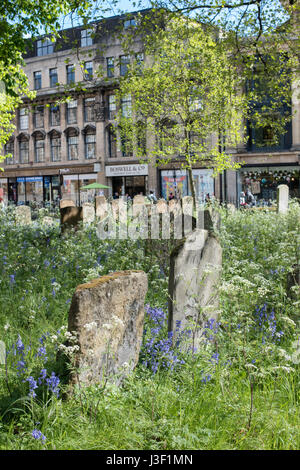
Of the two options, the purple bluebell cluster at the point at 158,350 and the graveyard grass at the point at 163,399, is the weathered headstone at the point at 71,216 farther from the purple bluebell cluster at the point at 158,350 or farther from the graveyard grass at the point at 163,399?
the purple bluebell cluster at the point at 158,350

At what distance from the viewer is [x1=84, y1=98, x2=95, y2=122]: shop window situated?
139ft

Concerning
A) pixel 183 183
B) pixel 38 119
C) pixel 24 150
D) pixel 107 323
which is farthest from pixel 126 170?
pixel 107 323

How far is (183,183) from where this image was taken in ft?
123

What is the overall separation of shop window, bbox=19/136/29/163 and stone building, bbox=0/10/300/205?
0.05 m

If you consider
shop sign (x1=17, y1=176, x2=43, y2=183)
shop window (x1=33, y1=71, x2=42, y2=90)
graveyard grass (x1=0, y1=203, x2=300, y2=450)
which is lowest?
graveyard grass (x1=0, y1=203, x2=300, y2=450)

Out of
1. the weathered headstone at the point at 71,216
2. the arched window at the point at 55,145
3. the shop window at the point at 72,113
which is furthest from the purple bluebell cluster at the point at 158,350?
the arched window at the point at 55,145

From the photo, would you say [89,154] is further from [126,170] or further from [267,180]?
[267,180]

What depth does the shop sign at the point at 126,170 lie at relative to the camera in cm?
3895

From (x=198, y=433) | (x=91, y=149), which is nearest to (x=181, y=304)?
(x=198, y=433)

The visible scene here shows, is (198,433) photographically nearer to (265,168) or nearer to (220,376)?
(220,376)

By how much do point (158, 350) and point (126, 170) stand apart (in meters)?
36.7

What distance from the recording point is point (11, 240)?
873 cm

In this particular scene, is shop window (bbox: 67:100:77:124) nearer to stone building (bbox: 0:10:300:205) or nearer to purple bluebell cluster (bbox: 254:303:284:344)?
stone building (bbox: 0:10:300:205)

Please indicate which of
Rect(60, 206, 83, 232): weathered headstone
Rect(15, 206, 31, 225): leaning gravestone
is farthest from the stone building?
Rect(60, 206, 83, 232): weathered headstone
